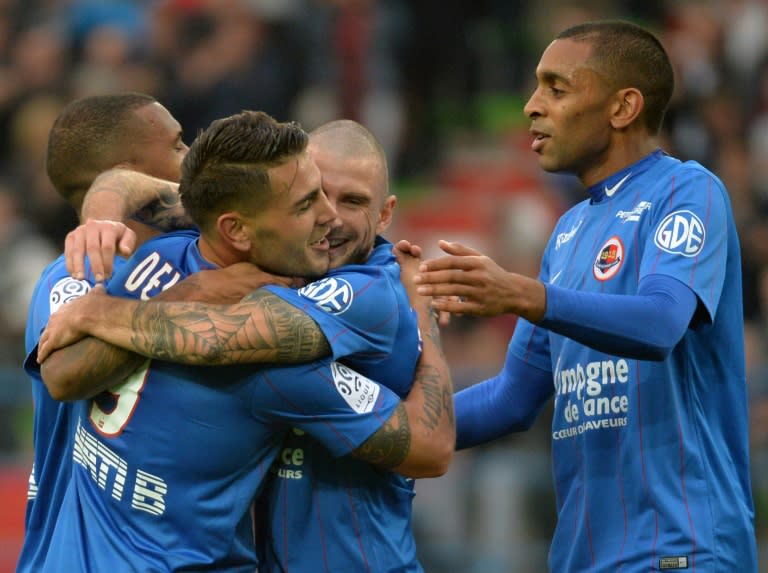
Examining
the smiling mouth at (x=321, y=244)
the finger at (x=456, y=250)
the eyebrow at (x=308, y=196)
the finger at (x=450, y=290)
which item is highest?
the eyebrow at (x=308, y=196)

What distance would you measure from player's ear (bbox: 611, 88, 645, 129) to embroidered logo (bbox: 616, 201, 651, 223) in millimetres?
321

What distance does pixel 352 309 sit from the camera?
4574 mm

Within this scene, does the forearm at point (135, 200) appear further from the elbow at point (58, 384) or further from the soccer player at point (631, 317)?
the soccer player at point (631, 317)

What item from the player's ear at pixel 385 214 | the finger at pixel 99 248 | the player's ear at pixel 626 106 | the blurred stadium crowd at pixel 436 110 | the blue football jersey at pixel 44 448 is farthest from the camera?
the blurred stadium crowd at pixel 436 110

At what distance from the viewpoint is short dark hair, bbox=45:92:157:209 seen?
5277 millimetres

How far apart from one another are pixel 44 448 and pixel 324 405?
1148 millimetres

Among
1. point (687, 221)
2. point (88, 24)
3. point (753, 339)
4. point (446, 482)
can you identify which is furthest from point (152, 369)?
point (88, 24)

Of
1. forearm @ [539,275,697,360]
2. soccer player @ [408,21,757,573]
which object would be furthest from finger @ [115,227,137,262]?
forearm @ [539,275,697,360]

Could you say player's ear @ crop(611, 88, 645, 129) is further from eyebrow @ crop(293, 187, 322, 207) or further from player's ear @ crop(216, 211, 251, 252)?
player's ear @ crop(216, 211, 251, 252)

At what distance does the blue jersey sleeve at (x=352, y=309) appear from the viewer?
4.52 meters

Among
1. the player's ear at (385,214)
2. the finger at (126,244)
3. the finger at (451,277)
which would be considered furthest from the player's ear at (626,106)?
the finger at (126,244)

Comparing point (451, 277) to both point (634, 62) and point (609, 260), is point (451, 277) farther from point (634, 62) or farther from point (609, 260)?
point (634, 62)

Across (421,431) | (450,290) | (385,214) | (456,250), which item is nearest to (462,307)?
(450,290)

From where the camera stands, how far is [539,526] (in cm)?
981
